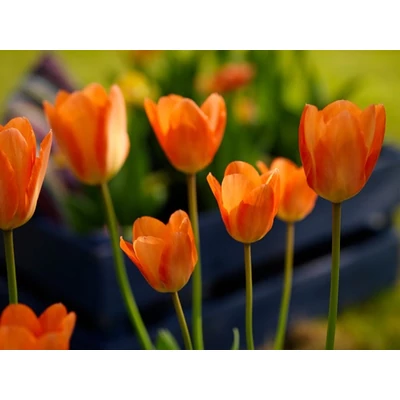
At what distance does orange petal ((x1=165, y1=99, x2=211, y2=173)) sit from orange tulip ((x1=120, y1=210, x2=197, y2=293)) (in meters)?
Answer: 0.05

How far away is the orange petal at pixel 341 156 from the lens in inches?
14.4

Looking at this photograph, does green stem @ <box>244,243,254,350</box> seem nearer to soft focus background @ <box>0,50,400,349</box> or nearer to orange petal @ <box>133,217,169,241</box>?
orange petal @ <box>133,217,169,241</box>

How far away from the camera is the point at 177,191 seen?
3.79 ft

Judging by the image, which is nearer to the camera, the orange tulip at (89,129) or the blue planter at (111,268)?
the orange tulip at (89,129)

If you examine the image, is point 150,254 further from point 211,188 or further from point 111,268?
point 111,268

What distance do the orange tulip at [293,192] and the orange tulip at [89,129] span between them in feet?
0.27

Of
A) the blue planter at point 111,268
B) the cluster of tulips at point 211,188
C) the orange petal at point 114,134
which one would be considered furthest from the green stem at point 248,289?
the blue planter at point 111,268

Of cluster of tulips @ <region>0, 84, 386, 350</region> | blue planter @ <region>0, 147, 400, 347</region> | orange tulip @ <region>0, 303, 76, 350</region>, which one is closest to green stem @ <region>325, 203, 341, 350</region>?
cluster of tulips @ <region>0, 84, 386, 350</region>

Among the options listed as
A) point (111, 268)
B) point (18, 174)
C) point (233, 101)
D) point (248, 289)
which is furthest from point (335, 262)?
point (233, 101)

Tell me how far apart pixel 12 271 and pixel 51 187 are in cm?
65

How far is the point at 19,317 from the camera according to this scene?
1.25ft

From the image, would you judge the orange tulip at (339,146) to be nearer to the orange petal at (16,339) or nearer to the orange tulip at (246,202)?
the orange tulip at (246,202)
